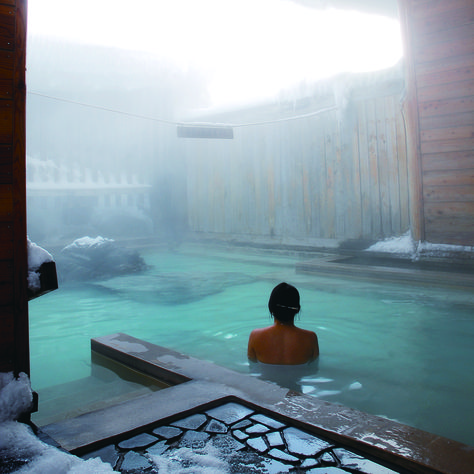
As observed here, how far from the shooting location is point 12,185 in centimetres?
169

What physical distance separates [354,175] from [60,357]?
16.6ft

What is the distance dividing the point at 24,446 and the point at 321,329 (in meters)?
3.01

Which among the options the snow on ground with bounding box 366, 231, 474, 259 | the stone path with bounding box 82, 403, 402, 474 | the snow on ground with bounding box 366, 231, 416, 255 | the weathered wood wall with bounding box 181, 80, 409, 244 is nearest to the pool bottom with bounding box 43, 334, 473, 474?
the stone path with bounding box 82, 403, 402, 474

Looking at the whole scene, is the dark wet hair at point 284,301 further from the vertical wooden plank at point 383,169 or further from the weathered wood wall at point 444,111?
the vertical wooden plank at point 383,169

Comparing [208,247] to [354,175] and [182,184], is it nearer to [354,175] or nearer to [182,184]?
[182,184]

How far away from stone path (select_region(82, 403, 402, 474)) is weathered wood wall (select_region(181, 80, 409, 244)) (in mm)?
5380

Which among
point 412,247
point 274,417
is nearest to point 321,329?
point 274,417

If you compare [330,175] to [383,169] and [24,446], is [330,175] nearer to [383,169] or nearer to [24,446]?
[383,169]

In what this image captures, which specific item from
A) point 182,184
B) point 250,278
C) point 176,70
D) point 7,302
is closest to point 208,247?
point 182,184

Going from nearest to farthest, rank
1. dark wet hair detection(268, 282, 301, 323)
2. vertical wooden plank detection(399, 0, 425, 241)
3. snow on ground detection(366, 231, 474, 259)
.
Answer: dark wet hair detection(268, 282, 301, 323) < snow on ground detection(366, 231, 474, 259) < vertical wooden plank detection(399, 0, 425, 241)

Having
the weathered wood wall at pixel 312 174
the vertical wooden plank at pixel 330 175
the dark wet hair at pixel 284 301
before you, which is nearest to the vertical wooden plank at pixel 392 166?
the weathered wood wall at pixel 312 174

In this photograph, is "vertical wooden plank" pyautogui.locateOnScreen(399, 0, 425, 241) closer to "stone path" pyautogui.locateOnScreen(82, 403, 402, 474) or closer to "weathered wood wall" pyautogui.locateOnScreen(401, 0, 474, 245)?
"weathered wood wall" pyautogui.locateOnScreen(401, 0, 474, 245)

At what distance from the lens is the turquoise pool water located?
272 centimetres

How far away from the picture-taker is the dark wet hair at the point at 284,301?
2695 millimetres
